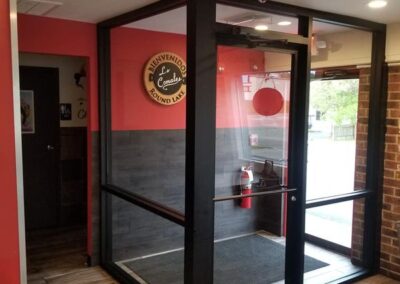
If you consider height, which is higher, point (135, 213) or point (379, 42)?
point (379, 42)

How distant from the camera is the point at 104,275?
3559 mm

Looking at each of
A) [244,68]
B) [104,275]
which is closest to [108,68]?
[244,68]

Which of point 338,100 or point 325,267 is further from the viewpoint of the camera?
point 338,100

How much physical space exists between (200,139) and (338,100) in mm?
1995

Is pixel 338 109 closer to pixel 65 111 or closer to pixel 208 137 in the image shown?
pixel 208 137

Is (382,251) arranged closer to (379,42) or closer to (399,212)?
(399,212)

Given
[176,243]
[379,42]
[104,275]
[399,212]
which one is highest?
[379,42]

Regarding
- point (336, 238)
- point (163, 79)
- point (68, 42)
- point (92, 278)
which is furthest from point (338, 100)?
point (92, 278)

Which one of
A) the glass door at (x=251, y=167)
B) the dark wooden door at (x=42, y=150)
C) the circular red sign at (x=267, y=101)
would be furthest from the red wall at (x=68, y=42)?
the circular red sign at (x=267, y=101)

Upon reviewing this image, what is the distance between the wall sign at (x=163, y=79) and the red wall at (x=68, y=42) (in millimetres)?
487

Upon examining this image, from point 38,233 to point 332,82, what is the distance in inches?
142

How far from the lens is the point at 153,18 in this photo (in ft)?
10.4

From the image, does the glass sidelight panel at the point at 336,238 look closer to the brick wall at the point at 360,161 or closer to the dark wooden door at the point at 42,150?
the brick wall at the point at 360,161

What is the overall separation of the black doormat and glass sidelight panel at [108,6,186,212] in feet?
2.12
